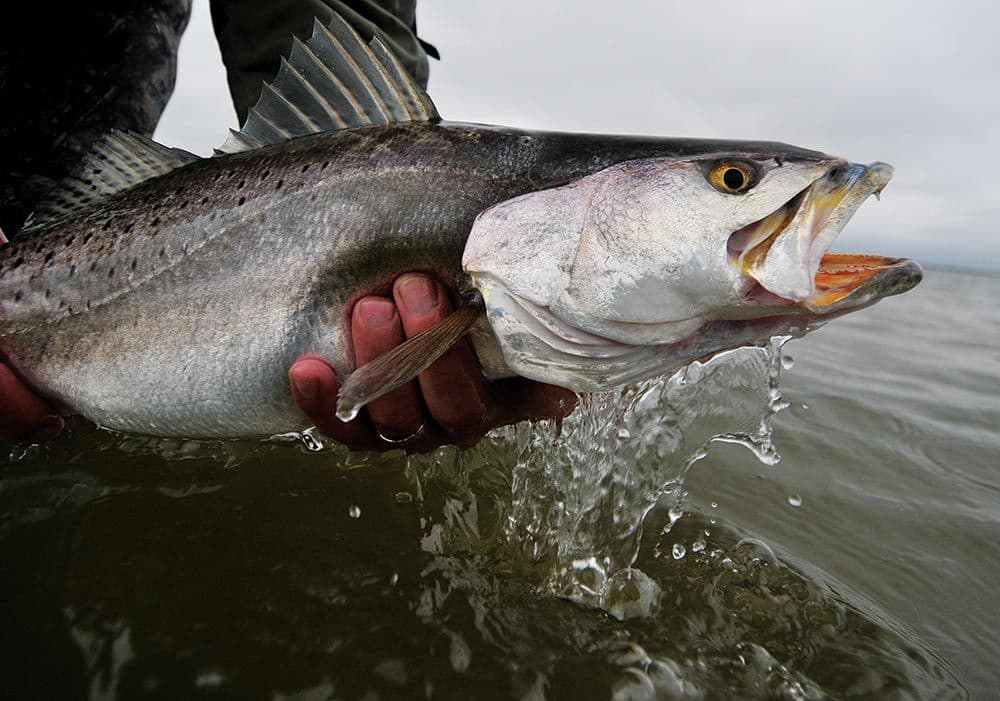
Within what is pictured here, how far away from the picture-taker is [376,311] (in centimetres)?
169

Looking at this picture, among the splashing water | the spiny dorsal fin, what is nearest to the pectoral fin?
the splashing water

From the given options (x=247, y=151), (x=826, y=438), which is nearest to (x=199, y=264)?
(x=247, y=151)

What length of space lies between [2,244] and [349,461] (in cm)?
150

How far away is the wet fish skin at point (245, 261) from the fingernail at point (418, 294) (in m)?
0.04

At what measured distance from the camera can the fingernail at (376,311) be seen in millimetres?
1677

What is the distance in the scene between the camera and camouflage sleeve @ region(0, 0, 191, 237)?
2.81 m

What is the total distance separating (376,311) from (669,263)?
776 millimetres

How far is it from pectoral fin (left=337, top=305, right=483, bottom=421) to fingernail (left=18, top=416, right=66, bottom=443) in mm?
1314

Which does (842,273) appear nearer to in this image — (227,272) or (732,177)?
(732,177)

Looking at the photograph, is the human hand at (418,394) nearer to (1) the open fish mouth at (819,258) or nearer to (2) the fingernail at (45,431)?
(1) the open fish mouth at (819,258)

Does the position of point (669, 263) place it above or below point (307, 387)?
above

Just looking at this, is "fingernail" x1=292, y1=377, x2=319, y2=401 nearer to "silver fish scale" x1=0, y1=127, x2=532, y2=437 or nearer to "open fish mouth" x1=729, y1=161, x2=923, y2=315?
"silver fish scale" x1=0, y1=127, x2=532, y2=437

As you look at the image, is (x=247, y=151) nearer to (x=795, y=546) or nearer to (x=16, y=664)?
(x=16, y=664)

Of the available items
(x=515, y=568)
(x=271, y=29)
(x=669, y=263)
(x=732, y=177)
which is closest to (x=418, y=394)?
(x=515, y=568)
